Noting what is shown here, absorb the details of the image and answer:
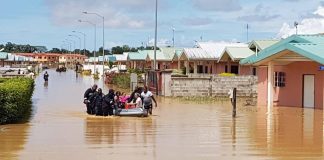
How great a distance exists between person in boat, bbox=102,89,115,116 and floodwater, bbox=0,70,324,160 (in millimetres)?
664

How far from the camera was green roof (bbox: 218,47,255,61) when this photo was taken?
53.4 metres

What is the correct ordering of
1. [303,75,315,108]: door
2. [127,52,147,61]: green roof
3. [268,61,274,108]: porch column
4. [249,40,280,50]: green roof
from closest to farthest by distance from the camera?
[303,75,315,108]: door → [268,61,274,108]: porch column → [249,40,280,50]: green roof → [127,52,147,61]: green roof

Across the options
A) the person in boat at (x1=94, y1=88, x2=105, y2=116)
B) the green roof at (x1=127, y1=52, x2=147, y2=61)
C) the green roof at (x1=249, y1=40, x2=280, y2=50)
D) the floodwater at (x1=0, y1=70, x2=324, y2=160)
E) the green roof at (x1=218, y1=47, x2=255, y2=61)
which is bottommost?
the floodwater at (x1=0, y1=70, x2=324, y2=160)

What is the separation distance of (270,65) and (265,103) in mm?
2918

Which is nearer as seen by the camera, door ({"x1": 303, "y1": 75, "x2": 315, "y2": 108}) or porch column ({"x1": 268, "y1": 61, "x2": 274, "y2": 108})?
door ({"x1": 303, "y1": 75, "x2": 315, "y2": 108})

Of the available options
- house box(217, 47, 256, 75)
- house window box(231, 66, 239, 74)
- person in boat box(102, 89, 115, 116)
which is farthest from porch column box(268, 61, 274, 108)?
house window box(231, 66, 239, 74)

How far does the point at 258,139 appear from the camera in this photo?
1834 cm

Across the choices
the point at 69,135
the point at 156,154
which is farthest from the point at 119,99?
the point at 156,154

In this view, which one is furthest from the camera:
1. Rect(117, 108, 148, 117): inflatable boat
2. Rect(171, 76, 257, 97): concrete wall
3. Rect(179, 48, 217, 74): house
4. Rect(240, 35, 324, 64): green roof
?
Rect(179, 48, 217, 74): house

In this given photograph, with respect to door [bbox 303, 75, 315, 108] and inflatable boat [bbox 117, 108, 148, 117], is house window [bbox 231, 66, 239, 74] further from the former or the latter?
inflatable boat [bbox 117, 108, 148, 117]

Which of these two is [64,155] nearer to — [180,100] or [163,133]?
[163,133]

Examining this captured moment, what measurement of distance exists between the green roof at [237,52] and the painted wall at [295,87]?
58.3 feet

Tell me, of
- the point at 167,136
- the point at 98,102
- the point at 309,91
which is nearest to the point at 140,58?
the point at 309,91

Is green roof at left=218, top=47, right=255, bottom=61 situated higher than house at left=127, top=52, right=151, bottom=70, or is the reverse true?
house at left=127, top=52, right=151, bottom=70
